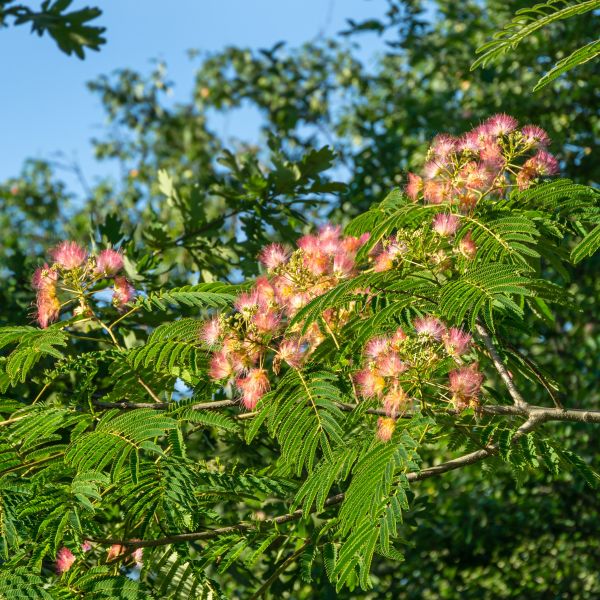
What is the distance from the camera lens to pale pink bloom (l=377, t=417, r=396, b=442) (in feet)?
6.81

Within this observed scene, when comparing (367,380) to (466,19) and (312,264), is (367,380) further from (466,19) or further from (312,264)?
(466,19)

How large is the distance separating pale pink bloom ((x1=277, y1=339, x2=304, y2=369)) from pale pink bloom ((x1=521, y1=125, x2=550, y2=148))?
83 centimetres

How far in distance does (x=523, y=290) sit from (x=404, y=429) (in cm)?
42

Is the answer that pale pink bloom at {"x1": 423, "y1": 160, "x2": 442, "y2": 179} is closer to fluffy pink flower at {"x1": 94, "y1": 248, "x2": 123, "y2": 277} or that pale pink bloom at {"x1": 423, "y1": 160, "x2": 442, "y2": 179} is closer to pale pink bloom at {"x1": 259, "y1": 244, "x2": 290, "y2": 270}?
pale pink bloom at {"x1": 259, "y1": 244, "x2": 290, "y2": 270}

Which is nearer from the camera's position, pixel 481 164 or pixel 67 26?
pixel 481 164

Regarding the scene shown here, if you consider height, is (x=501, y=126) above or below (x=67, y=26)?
below

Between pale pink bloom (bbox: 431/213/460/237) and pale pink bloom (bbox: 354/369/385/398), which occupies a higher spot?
pale pink bloom (bbox: 431/213/460/237)

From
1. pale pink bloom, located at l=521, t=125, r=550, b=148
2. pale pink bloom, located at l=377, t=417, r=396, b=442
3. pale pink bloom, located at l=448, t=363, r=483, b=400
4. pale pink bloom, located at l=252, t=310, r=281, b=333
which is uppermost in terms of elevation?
pale pink bloom, located at l=521, t=125, r=550, b=148

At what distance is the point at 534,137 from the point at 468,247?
46cm

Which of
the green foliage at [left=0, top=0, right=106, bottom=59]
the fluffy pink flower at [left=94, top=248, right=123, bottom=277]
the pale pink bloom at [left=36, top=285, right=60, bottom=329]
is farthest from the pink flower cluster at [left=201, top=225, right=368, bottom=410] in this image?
the green foliage at [left=0, top=0, right=106, bottom=59]

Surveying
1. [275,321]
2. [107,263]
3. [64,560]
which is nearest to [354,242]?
[275,321]

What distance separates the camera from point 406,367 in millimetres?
2086

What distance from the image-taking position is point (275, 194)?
406 centimetres

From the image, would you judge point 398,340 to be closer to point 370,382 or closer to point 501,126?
point 370,382
